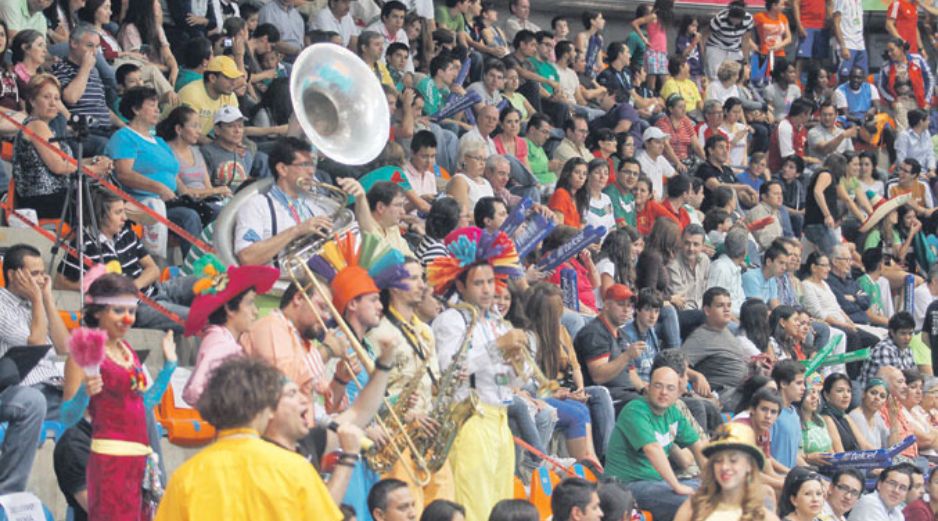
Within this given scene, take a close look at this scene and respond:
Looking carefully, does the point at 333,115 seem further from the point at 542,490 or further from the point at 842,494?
the point at 842,494

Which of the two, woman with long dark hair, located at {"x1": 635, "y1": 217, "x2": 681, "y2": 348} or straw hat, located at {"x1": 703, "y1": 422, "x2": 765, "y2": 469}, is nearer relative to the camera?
straw hat, located at {"x1": 703, "y1": 422, "x2": 765, "y2": 469}

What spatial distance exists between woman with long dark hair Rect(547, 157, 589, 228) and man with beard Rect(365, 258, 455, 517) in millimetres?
4906

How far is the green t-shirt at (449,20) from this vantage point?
57.1ft

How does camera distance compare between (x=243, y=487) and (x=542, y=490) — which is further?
(x=542, y=490)

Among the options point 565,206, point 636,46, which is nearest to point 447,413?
point 565,206

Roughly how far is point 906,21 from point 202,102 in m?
12.3

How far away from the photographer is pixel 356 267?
7738 millimetres

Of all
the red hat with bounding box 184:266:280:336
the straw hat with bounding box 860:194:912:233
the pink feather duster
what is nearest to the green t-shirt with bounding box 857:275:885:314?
the straw hat with bounding box 860:194:912:233

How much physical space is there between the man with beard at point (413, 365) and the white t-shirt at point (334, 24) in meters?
7.28

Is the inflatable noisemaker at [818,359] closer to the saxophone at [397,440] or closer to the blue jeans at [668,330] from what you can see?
the blue jeans at [668,330]

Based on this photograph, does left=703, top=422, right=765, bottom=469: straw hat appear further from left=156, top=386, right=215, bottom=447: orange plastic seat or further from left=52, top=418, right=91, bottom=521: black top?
left=52, top=418, right=91, bottom=521: black top

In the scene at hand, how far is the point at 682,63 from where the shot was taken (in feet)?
62.0

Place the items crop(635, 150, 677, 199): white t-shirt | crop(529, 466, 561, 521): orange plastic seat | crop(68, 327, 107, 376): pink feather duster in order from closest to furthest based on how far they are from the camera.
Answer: crop(68, 327, 107, 376): pink feather duster < crop(529, 466, 561, 521): orange plastic seat < crop(635, 150, 677, 199): white t-shirt

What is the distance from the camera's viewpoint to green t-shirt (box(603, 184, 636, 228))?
14.0 meters
